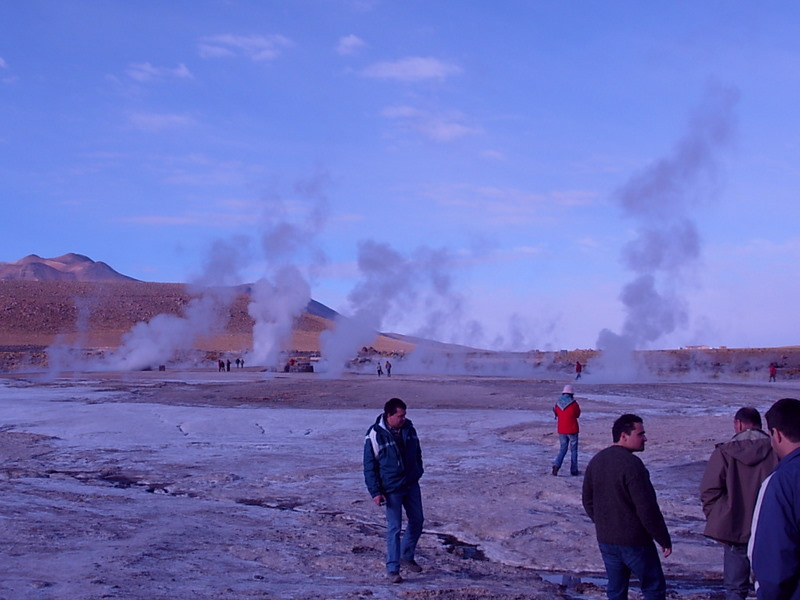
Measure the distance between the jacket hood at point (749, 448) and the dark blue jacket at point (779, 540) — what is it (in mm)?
2679

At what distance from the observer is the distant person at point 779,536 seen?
3.67 metres

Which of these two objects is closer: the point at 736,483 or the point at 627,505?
the point at 627,505

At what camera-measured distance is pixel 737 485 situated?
6438mm

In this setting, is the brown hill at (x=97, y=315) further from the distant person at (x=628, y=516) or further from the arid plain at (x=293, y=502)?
the distant person at (x=628, y=516)

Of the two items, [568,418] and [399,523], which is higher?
[568,418]

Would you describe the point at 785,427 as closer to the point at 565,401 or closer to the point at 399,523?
the point at 399,523

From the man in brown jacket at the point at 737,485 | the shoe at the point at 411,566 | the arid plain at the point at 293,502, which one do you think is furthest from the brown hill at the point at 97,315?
the man in brown jacket at the point at 737,485

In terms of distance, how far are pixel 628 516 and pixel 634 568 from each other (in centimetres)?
36

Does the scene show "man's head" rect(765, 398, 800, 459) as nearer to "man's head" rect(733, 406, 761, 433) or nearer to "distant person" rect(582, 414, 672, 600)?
"distant person" rect(582, 414, 672, 600)

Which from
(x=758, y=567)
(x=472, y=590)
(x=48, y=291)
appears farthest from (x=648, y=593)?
(x=48, y=291)

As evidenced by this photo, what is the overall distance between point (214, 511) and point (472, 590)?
195 inches

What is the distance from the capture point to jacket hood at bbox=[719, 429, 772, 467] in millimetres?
6355

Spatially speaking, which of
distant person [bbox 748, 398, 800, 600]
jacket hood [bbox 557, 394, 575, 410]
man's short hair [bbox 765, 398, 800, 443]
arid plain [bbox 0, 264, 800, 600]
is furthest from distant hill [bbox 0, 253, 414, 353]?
distant person [bbox 748, 398, 800, 600]

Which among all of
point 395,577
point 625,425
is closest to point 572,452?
point 395,577
